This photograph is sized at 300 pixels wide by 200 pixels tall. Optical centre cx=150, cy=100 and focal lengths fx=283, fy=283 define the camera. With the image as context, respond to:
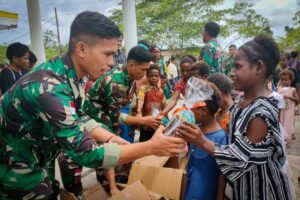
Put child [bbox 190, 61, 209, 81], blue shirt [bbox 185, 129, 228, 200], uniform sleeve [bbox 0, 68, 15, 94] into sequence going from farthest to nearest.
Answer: uniform sleeve [bbox 0, 68, 15, 94] → child [bbox 190, 61, 209, 81] → blue shirt [bbox 185, 129, 228, 200]

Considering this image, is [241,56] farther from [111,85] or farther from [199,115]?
[111,85]

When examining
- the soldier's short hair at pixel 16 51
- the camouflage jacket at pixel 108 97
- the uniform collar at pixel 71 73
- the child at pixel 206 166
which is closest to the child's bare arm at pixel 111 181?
the camouflage jacket at pixel 108 97

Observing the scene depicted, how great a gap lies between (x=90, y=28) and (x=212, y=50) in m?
3.44

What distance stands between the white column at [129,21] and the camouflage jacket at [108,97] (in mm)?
4873

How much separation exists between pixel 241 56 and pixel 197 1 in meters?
19.1

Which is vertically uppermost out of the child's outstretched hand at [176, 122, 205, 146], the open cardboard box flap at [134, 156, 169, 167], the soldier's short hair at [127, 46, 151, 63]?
the soldier's short hair at [127, 46, 151, 63]

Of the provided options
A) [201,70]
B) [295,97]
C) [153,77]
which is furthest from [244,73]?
[295,97]

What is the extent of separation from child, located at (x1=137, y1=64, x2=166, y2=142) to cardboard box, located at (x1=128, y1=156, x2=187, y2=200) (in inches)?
49.2

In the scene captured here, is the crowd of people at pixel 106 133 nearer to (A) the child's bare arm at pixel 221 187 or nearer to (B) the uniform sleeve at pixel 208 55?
(A) the child's bare arm at pixel 221 187

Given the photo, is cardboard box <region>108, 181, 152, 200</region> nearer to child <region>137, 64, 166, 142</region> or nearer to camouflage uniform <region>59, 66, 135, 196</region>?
camouflage uniform <region>59, 66, 135, 196</region>

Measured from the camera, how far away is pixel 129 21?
7.85 m

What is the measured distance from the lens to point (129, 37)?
7945mm

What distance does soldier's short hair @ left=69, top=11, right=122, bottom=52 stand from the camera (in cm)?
162

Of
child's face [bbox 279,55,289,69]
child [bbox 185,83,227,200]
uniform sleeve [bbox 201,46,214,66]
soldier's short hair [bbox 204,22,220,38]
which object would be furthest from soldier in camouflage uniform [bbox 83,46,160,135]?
child's face [bbox 279,55,289,69]
